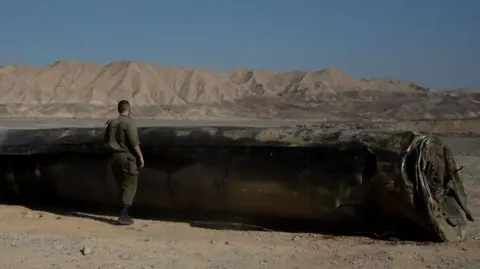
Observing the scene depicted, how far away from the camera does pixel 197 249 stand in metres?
6.06

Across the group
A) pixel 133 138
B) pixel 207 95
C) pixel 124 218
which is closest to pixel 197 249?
pixel 124 218

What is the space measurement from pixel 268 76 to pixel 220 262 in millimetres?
91139

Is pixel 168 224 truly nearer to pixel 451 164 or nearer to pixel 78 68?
pixel 451 164

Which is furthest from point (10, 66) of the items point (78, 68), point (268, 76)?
point (268, 76)

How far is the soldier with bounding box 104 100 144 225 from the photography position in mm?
7320

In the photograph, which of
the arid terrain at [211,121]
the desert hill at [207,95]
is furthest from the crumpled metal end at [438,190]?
the desert hill at [207,95]

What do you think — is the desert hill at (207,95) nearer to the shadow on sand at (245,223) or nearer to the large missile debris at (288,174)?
the shadow on sand at (245,223)

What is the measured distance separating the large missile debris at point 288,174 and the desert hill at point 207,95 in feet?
177

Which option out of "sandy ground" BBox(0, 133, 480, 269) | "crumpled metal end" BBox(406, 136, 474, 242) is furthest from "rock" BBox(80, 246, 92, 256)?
A: "crumpled metal end" BBox(406, 136, 474, 242)

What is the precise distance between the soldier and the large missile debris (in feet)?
1.32

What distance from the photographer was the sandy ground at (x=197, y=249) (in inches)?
216

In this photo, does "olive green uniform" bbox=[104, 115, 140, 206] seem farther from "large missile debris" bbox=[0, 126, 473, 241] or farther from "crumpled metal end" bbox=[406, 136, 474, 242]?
"crumpled metal end" bbox=[406, 136, 474, 242]

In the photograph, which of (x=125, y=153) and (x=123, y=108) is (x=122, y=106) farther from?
(x=125, y=153)

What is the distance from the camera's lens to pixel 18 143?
8.75 meters
